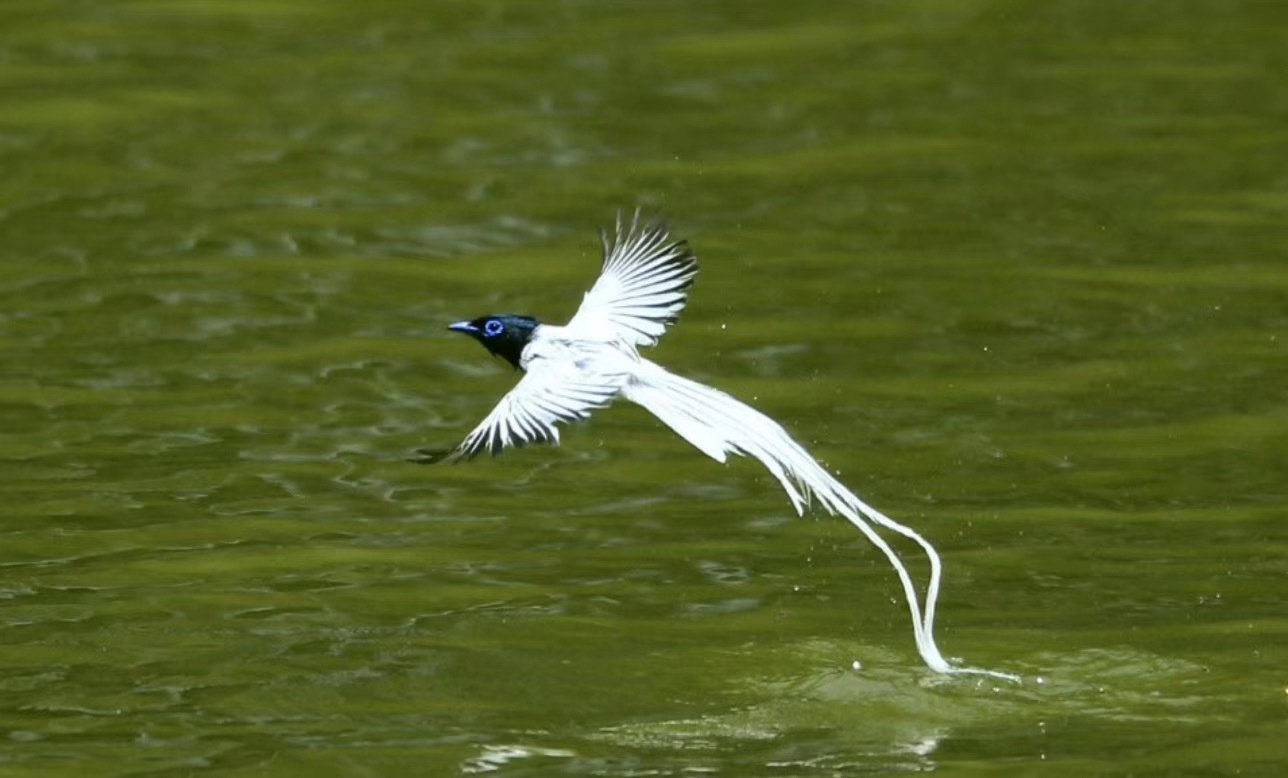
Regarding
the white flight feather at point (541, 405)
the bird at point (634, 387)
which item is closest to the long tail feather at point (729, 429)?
the bird at point (634, 387)

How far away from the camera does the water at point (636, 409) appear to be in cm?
851

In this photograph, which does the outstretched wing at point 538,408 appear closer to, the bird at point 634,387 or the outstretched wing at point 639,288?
the bird at point 634,387

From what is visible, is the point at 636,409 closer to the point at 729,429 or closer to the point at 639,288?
the point at 639,288

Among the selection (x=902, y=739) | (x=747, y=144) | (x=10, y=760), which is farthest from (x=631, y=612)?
(x=747, y=144)

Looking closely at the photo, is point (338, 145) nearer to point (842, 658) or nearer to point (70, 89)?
point (70, 89)

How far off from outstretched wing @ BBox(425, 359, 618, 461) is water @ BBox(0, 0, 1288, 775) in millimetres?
1010

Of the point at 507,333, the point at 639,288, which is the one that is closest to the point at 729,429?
the point at 507,333

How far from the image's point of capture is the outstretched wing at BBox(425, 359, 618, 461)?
24.3ft

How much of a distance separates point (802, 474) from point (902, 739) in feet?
3.16

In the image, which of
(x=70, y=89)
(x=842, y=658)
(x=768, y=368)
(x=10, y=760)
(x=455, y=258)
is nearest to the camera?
(x=10, y=760)

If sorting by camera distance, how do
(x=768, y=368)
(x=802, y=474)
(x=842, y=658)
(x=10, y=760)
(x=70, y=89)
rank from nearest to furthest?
(x=802, y=474)
(x=10, y=760)
(x=842, y=658)
(x=768, y=368)
(x=70, y=89)

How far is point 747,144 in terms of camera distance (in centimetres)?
1398

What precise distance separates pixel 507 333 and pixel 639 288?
1.81ft

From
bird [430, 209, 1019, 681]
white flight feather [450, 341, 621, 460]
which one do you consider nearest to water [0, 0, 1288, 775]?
bird [430, 209, 1019, 681]
